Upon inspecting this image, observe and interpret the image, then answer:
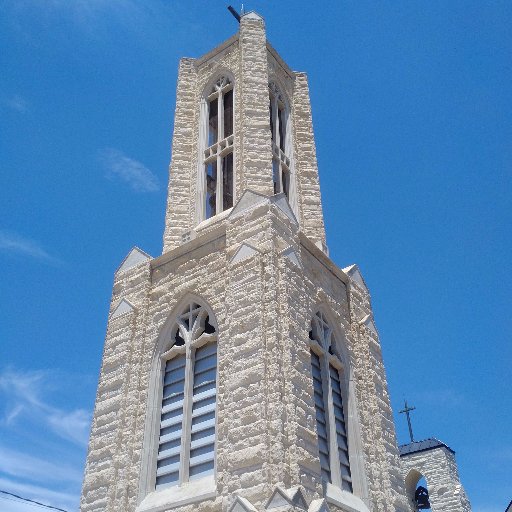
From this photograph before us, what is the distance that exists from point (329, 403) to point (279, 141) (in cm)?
894

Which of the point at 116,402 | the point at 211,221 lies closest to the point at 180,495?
the point at 116,402

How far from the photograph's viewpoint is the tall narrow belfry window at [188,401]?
36.3 ft

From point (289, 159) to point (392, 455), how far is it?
9129 millimetres

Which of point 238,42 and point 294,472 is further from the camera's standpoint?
point 238,42

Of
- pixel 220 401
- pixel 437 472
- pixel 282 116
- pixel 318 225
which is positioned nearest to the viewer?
pixel 220 401

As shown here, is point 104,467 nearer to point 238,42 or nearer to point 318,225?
point 318,225

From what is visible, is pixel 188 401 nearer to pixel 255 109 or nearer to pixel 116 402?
pixel 116 402

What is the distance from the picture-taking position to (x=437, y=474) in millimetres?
22688

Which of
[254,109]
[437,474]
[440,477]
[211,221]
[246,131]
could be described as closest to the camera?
Answer: [211,221]

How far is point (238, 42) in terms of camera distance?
748 inches

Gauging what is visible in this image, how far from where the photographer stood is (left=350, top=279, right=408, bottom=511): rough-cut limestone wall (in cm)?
1216

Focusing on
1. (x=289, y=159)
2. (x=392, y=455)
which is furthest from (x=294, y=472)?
(x=289, y=159)

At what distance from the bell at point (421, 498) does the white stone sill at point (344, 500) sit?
45.0 feet

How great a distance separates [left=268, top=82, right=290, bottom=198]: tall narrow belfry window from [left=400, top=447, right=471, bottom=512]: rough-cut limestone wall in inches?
462
